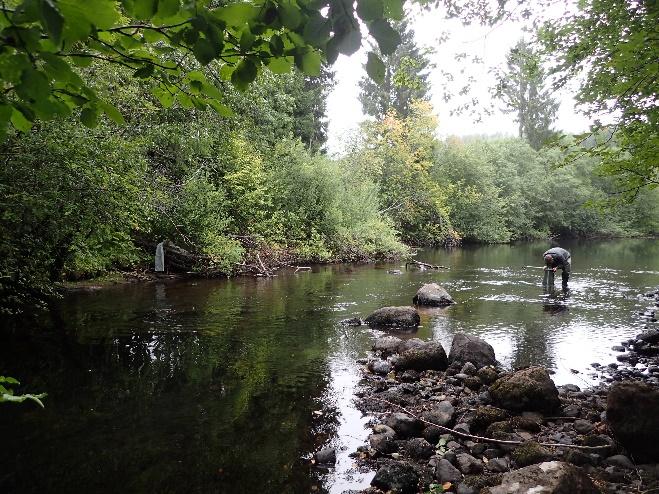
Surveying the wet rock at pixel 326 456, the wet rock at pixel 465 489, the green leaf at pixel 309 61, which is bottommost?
the wet rock at pixel 326 456

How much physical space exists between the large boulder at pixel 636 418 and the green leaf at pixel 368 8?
5166 millimetres

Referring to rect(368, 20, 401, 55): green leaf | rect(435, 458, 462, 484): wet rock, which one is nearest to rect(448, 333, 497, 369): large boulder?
rect(435, 458, 462, 484): wet rock

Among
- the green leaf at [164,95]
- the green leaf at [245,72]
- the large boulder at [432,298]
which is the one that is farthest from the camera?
the large boulder at [432,298]

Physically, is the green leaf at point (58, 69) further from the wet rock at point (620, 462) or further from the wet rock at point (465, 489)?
the wet rock at point (620, 462)

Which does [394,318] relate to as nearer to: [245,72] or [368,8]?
[245,72]

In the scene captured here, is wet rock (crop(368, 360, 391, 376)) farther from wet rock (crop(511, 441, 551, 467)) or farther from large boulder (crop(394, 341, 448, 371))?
wet rock (crop(511, 441, 551, 467))

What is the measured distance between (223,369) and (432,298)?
26.0 ft

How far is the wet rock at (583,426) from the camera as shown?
5598 mm

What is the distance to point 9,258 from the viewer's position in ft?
23.7

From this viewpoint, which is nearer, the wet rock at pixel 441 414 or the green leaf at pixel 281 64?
the green leaf at pixel 281 64

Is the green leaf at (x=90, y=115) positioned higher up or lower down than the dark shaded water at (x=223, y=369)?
higher up

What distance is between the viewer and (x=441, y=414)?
6098 mm

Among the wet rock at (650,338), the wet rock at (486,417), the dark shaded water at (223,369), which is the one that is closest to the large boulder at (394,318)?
the dark shaded water at (223,369)

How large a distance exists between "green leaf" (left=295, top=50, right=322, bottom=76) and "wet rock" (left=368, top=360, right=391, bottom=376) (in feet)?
23.5
